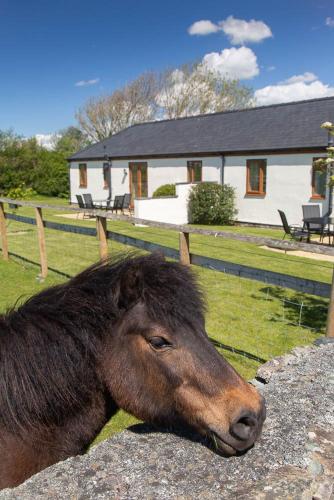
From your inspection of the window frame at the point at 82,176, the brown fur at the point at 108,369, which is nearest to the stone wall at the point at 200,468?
the brown fur at the point at 108,369

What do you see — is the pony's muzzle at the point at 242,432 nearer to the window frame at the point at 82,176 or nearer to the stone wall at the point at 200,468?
the stone wall at the point at 200,468

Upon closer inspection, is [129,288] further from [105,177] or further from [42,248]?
[105,177]

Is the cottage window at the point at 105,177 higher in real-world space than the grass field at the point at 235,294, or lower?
higher

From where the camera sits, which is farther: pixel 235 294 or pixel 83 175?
pixel 83 175

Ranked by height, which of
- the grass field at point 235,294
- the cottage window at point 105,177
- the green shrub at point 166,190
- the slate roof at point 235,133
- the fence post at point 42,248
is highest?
the slate roof at point 235,133

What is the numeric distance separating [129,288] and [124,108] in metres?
42.6

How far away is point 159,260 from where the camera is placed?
1764mm

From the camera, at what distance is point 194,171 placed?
18938 millimetres

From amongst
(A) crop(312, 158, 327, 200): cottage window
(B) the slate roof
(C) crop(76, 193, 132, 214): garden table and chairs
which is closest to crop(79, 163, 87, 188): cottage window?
(B) the slate roof

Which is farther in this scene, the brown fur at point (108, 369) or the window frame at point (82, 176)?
the window frame at point (82, 176)

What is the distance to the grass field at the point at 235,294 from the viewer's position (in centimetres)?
502

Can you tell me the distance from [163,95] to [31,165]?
18.3m

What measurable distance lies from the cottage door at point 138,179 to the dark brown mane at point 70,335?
20026 mm

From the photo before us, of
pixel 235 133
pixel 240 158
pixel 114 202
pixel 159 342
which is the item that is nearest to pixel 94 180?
pixel 114 202
